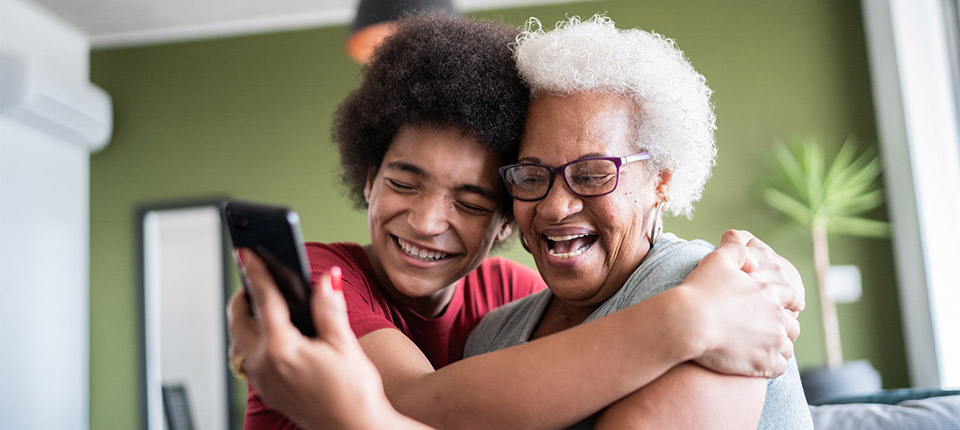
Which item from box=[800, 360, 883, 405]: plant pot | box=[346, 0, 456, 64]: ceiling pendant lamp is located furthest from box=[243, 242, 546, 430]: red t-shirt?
box=[800, 360, 883, 405]: plant pot

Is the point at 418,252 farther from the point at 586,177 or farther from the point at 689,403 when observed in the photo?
the point at 689,403

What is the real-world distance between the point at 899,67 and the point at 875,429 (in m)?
4.63

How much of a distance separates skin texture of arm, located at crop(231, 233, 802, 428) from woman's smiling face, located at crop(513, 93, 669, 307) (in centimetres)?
25

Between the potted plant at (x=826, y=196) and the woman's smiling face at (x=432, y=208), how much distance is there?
13.7 ft

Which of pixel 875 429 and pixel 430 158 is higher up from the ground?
pixel 430 158

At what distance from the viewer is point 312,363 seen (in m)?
0.84

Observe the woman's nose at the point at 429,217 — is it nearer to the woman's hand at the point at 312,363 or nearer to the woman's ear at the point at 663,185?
the woman's ear at the point at 663,185

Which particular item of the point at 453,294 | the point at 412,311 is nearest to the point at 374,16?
the point at 453,294

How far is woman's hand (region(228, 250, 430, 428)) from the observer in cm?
84

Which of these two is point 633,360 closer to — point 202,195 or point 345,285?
point 345,285

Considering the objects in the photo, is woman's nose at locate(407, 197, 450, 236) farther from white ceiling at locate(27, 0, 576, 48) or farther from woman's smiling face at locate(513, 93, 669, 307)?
white ceiling at locate(27, 0, 576, 48)

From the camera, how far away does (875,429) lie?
1495mm

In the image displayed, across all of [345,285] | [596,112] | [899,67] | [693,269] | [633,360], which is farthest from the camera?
[899,67]

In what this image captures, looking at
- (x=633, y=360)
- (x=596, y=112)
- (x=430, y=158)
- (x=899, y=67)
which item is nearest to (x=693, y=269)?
(x=633, y=360)
